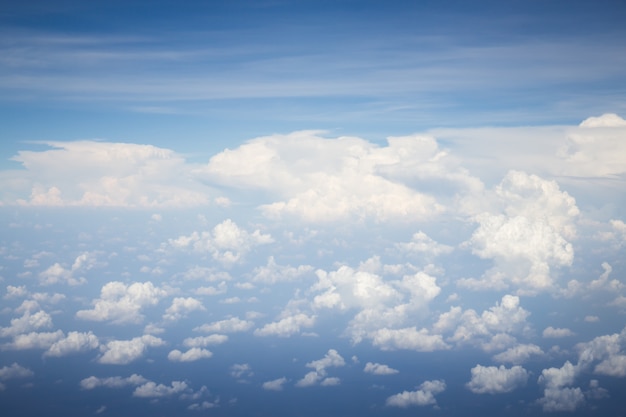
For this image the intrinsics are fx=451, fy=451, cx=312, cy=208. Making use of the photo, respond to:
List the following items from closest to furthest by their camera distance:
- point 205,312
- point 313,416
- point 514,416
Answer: point 514,416 < point 313,416 < point 205,312

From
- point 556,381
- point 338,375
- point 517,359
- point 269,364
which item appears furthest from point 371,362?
point 556,381

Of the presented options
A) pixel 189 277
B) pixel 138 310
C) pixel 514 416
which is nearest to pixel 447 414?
pixel 514 416

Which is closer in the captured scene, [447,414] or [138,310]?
[447,414]

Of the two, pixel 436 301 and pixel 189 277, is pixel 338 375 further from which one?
pixel 189 277

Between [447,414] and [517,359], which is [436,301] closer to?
[517,359]

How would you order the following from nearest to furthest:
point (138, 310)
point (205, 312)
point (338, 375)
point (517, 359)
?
point (517, 359)
point (338, 375)
point (138, 310)
point (205, 312)

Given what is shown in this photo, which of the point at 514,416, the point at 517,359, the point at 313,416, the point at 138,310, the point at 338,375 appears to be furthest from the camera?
the point at 138,310

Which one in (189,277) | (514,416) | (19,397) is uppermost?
(189,277)

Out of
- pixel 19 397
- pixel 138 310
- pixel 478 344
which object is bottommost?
pixel 19 397

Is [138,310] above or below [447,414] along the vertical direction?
above
